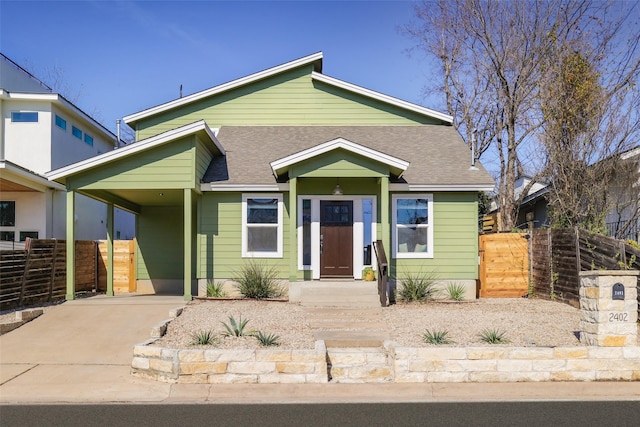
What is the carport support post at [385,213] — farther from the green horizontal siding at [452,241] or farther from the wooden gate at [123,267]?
the wooden gate at [123,267]

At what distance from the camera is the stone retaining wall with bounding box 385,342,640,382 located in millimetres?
7684

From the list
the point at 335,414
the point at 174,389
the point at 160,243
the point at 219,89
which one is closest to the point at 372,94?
the point at 219,89

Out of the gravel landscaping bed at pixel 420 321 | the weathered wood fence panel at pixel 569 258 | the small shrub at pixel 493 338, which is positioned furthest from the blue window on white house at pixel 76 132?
Answer: the small shrub at pixel 493 338

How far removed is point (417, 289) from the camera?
13.6m

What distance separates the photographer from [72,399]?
7.09 m

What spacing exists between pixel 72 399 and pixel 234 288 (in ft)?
23.7

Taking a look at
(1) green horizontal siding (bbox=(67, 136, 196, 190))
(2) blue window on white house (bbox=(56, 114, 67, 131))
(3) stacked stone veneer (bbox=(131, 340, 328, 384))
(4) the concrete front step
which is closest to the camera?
(3) stacked stone veneer (bbox=(131, 340, 328, 384))

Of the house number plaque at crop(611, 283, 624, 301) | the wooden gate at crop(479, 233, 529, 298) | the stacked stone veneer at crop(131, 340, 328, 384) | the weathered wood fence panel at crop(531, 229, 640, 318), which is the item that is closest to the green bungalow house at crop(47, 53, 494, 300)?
the wooden gate at crop(479, 233, 529, 298)

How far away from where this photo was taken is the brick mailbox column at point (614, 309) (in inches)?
313

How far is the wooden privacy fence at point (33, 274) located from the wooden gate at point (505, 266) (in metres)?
11.0

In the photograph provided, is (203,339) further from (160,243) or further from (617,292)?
(160,243)

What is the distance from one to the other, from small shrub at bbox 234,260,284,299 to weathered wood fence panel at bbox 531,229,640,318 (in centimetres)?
677

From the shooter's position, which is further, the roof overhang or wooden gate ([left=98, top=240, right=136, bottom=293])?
wooden gate ([left=98, top=240, right=136, bottom=293])

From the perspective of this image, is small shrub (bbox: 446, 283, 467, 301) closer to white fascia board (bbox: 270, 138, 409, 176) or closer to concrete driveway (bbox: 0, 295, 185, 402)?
white fascia board (bbox: 270, 138, 409, 176)
